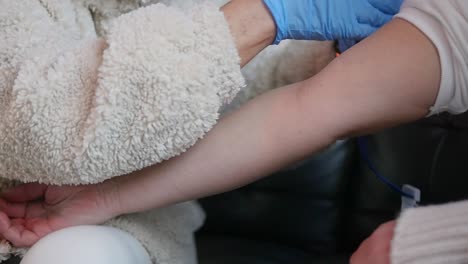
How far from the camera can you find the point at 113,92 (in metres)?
0.57

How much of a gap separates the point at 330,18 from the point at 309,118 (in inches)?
5.7

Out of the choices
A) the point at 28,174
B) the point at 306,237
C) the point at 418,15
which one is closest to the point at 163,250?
the point at 28,174

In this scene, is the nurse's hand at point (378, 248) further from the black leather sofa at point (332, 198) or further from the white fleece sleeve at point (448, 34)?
the black leather sofa at point (332, 198)

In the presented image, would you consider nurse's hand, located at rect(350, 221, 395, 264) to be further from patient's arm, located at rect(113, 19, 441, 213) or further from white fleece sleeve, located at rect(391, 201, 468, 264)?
patient's arm, located at rect(113, 19, 441, 213)

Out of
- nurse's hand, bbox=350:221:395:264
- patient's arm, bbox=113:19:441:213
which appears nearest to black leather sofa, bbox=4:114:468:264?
patient's arm, bbox=113:19:441:213

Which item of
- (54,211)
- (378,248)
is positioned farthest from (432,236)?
(54,211)

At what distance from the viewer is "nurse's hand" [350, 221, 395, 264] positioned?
1.75 feet

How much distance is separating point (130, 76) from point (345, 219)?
18.7 inches

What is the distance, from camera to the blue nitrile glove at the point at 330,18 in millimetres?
702

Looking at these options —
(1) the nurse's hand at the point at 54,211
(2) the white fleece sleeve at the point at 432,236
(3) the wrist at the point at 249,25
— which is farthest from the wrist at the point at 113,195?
(2) the white fleece sleeve at the point at 432,236

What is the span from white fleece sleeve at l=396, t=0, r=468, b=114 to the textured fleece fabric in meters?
0.20

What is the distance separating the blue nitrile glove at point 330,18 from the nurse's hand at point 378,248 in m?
0.27

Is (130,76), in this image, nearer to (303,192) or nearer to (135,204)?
(135,204)

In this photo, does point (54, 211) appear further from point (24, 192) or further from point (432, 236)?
point (432, 236)
